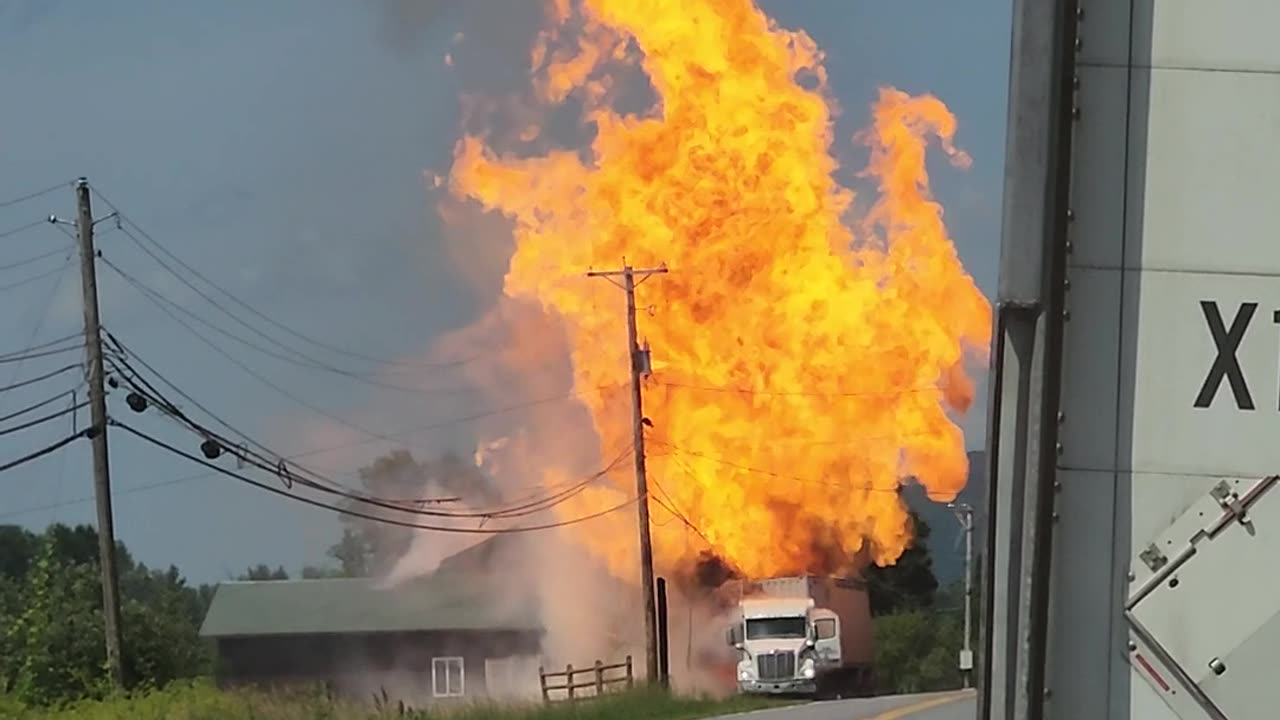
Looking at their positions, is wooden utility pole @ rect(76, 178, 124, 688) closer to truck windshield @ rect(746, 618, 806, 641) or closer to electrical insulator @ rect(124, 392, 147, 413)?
electrical insulator @ rect(124, 392, 147, 413)

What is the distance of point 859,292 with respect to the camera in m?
34.2

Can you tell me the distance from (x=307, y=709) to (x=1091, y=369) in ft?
81.1

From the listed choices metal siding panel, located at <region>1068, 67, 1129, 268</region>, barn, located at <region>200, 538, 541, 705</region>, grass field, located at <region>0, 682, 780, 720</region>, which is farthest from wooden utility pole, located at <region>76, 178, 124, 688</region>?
metal siding panel, located at <region>1068, 67, 1129, 268</region>

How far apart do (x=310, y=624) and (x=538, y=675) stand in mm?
7235

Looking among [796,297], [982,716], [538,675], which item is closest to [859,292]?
[796,297]

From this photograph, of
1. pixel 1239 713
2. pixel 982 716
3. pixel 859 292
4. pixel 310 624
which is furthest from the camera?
pixel 310 624

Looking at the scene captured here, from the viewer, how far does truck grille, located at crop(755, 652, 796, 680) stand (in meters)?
35.7

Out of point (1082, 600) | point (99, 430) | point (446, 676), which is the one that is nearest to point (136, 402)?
point (99, 430)

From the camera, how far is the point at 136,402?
32469 mm

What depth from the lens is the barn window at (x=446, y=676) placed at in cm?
3770

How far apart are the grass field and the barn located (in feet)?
16.4

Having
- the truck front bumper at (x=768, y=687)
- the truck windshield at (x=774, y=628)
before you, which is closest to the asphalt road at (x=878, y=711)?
the truck front bumper at (x=768, y=687)

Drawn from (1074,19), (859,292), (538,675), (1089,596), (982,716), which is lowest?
(538,675)

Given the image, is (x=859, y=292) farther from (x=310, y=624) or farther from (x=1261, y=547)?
(x=1261, y=547)
